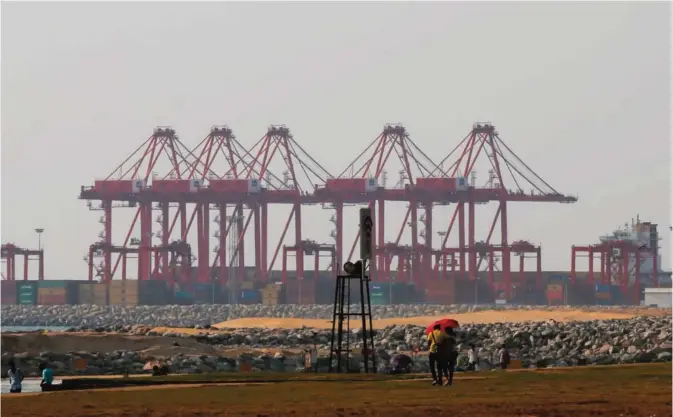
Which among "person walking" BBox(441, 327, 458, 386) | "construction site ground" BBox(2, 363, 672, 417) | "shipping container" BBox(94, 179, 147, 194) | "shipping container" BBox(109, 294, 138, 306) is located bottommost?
"construction site ground" BBox(2, 363, 672, 417)

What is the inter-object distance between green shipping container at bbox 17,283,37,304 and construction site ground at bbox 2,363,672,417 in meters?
145

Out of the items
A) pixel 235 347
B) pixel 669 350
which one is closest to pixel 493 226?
pixel 235 347

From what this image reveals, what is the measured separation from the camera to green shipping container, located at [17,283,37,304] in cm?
17038

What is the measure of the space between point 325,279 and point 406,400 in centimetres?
14200

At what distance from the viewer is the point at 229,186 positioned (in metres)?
165

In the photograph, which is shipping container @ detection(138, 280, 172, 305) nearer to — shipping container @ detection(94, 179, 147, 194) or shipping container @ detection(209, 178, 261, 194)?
shipping container @ detection(94, 179, 147, 194)

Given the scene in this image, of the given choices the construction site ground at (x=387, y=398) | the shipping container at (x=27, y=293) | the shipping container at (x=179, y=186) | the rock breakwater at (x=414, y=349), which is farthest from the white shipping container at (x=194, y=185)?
the construction site ground at (x=387, y=398)

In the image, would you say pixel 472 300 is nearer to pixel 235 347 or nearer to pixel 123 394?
pixel 235 347

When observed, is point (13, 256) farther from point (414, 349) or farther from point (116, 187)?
point (414, 349)

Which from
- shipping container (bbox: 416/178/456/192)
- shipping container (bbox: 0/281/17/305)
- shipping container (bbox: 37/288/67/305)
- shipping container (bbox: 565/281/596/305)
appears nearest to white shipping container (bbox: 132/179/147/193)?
shipping container (bbox: 37/288/67/305)

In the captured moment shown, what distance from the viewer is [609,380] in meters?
25.5

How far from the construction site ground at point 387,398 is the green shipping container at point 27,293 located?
145 metres

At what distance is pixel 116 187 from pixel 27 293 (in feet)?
58.2

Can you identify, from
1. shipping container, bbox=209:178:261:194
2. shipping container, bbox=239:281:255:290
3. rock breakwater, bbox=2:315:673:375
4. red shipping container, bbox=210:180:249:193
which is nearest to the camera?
rock breakwater, bbox=2:315:673:375
